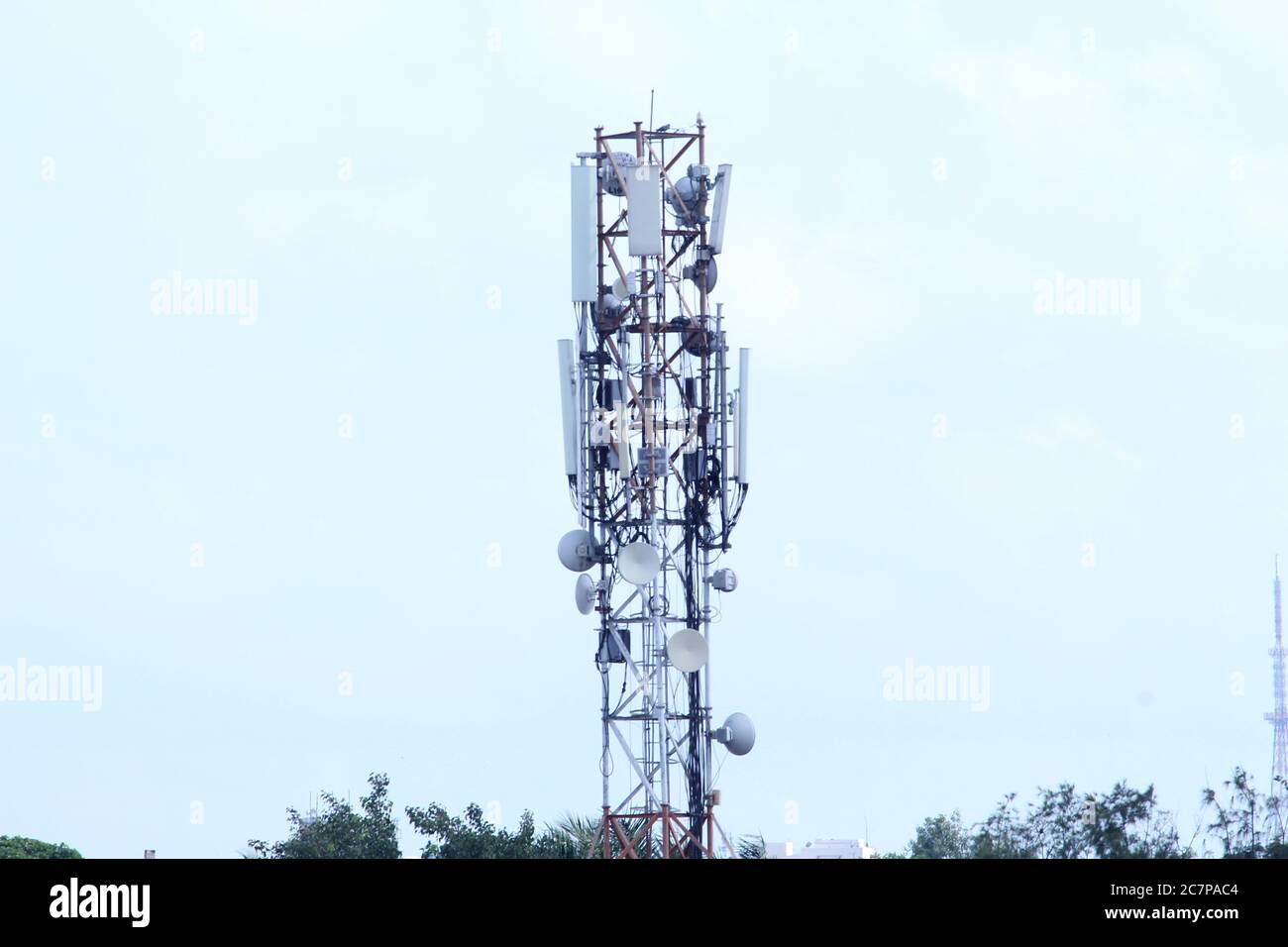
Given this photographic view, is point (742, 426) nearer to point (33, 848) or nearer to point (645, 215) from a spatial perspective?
point (645, 215)

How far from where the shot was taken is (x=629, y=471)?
81.8 ft

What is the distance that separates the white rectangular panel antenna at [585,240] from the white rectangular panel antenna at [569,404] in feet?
1.96

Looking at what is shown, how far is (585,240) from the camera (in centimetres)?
2514

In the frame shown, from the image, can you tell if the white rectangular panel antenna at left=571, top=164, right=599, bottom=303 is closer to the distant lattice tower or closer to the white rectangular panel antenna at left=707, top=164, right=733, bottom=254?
the white rectangular panel antenna at left=707, top=164, right=733, bottom=254

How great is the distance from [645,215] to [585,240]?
0.87m

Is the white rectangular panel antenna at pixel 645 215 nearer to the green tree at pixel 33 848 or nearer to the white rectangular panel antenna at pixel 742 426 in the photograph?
the white rectangular panel antenna at pixel 742 426

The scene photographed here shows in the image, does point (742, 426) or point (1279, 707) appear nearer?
point (742, 426)
